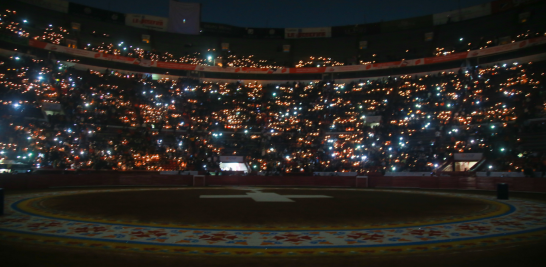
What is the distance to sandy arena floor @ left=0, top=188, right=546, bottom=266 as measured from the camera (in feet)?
15.9

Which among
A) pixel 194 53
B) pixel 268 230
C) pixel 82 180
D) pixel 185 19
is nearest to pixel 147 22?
pixel 185 19

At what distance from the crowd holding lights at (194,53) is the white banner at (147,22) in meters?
3.84

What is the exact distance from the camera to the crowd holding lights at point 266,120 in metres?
26.8

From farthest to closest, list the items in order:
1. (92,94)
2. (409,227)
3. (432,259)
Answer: (92,94) → (409,227) → (432,259)

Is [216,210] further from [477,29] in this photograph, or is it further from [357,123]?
[477,29]

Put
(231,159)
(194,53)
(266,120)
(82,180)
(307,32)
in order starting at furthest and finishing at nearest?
(307,32) < (194,53) < (266,120) < (231,159) < (82,180)

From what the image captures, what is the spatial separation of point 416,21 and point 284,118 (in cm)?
2347

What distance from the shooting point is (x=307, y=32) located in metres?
49.6

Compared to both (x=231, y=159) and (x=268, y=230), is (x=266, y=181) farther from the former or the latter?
(x=268, y=230)

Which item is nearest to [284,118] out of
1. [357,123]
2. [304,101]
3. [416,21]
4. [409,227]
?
[304,101]

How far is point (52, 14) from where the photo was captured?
3947 cm

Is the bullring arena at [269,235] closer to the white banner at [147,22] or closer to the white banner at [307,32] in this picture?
the white banner at [147,22]

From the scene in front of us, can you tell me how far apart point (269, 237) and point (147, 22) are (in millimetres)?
45006

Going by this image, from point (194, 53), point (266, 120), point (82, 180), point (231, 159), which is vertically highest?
point (194, 53)
